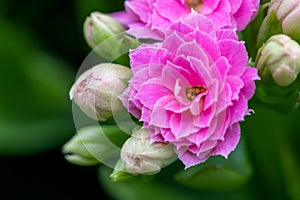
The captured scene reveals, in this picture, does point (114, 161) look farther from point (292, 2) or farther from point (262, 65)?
point (292, 2)

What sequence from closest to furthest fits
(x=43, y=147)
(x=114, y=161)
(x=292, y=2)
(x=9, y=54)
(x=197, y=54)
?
(x=197, y=54) < (x=292, y=2) < (x=114, y=161) < (x=43, y=147) < (x=9, y=54)

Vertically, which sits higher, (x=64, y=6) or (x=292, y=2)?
(x=292, y=2)

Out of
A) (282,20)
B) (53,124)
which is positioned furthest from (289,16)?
(53,124)

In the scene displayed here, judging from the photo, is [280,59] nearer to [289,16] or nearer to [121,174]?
[289,16]

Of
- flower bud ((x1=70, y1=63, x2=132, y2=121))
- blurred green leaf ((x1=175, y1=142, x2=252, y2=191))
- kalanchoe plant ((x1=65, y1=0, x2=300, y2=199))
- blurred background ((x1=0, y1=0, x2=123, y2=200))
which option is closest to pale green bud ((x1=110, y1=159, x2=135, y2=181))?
kalanchoe plant ((x1=65, y1=0, x2=300, y2=199))

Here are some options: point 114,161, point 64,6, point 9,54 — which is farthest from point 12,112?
point 114,161

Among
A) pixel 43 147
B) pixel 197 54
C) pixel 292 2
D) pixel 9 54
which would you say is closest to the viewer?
pixel 197 54
